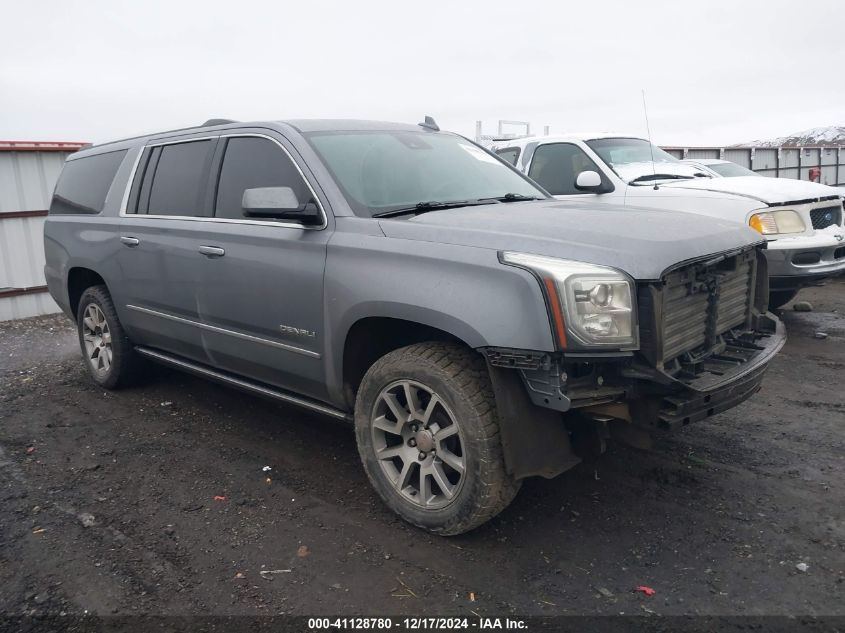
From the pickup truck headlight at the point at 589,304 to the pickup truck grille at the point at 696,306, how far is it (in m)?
0.08

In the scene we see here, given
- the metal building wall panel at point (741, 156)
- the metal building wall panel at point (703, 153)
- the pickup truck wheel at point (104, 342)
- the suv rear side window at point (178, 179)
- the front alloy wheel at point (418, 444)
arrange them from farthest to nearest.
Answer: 1. the metal building wall panel at point (741, 156)
2. the metal building wall panel at point (703, 153)
3. the pickup truck wheel at point (104, 342)
4. the suv rear side window at point (178, 179)
5. the front alloy wheel at point (418, 444)

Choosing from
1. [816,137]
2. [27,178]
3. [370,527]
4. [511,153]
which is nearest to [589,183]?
[511,153]

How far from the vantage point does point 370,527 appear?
11.0 ft

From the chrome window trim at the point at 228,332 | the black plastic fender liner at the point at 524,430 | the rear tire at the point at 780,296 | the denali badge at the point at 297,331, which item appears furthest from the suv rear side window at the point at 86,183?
the rear tire at the point at 780,296

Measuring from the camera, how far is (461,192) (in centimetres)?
401

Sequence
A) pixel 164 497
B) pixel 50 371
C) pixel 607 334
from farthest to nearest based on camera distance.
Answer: pixel 50 371
pixel 164 497
pixel 607 334

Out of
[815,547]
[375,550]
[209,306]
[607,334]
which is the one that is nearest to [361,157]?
[209,306]

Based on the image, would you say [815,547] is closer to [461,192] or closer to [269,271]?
[461,192]

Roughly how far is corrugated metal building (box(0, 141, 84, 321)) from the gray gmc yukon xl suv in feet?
19.1

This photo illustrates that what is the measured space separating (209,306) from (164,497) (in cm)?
113

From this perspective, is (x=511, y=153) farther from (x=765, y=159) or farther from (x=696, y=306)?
(x=765, y=159)

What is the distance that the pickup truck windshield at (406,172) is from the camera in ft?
12.2

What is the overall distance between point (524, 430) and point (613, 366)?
447 mm

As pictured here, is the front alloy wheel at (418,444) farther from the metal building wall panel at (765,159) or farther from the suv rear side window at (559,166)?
the metal building wall panel at (765,159)
